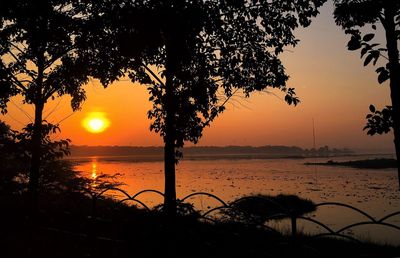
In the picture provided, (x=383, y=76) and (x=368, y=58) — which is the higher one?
(x=368, y=58)

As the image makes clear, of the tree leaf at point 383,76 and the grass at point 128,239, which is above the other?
the tree leaf at point 383,76

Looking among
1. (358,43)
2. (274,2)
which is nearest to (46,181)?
(274,2)

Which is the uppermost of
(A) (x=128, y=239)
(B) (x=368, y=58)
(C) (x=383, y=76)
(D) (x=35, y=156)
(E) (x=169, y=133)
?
(B) (x=368, y=58)

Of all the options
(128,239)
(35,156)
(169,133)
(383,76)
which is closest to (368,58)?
(383,76)

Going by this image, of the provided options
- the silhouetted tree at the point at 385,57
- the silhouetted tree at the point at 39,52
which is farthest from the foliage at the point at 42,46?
the silhouetted tree at the point at 385,57

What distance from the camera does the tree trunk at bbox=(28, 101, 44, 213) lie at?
13052 mm

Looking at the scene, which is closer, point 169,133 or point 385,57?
point 385,57

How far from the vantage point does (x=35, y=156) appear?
44.1 ft

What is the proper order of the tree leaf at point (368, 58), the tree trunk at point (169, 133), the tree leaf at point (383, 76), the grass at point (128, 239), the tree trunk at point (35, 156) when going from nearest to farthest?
the tree leaf at point (368, 58), the tree leaf at point (383, 76), the grass at point (128, 239), the tree trunk at point (35, 156), the tree trunk at point (169, 133)

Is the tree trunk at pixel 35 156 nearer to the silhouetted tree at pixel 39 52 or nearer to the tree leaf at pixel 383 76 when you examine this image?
the silhouetted tree at pixel 39 52

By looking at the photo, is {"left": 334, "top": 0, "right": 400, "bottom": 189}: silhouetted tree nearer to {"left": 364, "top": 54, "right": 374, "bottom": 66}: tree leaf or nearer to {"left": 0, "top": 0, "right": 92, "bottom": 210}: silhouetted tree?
{"left": 364, "top": 54, "right": 374, "bottom": 66}: tree leaf

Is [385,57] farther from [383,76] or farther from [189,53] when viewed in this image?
[189,53]

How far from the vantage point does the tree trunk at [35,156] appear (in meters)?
13.1

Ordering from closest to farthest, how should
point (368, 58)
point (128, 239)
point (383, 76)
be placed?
1. point (368, 58)
2. point (383, 76)
3. point (128, 239)
